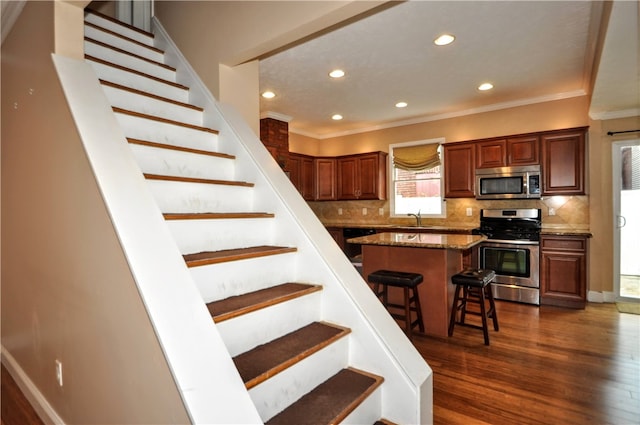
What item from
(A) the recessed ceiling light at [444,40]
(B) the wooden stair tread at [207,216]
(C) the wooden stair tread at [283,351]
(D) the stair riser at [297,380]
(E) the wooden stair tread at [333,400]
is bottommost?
(E) the wooden stair tread at [333,400]

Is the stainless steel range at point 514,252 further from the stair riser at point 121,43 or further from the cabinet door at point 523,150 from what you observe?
the stair riser at point 121,43

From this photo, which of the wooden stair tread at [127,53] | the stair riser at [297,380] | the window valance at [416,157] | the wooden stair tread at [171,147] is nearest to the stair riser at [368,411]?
the stair riser at [297,380]

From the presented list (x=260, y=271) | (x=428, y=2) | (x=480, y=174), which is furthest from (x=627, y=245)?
A: (x=260, y=271)

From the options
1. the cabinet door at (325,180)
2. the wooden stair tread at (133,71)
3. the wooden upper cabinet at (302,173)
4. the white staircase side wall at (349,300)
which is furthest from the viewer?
the cabinet door at (325,180)

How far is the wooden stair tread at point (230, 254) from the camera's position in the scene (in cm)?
164

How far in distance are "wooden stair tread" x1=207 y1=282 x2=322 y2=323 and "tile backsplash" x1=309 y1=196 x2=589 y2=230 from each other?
4.28 meters

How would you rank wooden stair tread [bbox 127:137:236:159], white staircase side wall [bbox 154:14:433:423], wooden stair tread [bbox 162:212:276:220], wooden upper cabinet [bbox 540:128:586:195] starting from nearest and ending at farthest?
white staircase side wall [bbox 154:14:433:423] → wooden stair tread [bbox 162:212:276:220] → wooden stair tread [bbox 127:137:236:159] → wooden upper cabinet [bbox 540:128:586:195]

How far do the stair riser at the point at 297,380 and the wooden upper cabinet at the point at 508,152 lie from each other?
422 centimetres

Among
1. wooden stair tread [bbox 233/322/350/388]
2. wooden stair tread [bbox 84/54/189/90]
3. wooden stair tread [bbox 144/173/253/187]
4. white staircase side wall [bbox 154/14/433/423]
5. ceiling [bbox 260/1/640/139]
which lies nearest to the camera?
wooden stair tread [bbox 233/322/350/388]

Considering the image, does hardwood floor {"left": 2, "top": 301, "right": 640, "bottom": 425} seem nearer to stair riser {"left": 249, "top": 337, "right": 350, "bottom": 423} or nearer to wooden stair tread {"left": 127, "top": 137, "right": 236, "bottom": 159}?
stair riser {"left": 249, "top": 337, "right": 350, "bottom": 423}

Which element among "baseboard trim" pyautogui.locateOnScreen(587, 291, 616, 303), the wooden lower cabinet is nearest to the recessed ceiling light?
the wooden lower cabinet

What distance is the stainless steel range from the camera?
4.40 metres

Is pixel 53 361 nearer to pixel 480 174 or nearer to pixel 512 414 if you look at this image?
pixel 512 414

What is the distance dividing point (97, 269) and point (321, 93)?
3892mm
